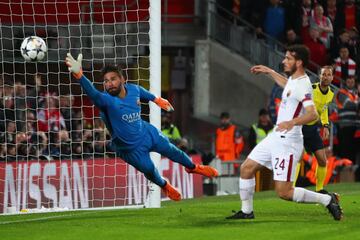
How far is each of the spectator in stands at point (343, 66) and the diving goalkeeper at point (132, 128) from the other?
1147cm

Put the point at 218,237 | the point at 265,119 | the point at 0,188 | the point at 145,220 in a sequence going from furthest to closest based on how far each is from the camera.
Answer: the point at 265,119
the point at 0,188
the point at 145,220
the point at 218,237

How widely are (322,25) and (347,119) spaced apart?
3105 mm

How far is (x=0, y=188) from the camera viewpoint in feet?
59.9

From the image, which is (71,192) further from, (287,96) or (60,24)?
(287,96)

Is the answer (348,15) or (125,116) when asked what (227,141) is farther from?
(125,116)

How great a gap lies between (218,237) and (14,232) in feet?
7.93

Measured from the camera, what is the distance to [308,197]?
1339 cm

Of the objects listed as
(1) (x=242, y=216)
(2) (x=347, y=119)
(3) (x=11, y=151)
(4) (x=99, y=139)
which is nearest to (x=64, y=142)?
(4) (x=99, y=139)

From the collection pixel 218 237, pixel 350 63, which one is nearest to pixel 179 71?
pixel 350 63

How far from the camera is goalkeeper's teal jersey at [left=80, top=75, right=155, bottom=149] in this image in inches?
568

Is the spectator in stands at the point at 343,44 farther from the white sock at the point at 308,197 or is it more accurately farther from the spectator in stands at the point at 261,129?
the white sock at the point at 308,197

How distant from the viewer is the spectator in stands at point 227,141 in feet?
79.7

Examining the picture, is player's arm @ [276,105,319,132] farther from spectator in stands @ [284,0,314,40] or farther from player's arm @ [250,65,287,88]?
spectator in stands @ [284,0,314,40]

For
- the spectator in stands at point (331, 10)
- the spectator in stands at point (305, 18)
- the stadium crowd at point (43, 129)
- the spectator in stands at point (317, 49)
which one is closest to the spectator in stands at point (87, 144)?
the stadium crowd at point (43, 129)
